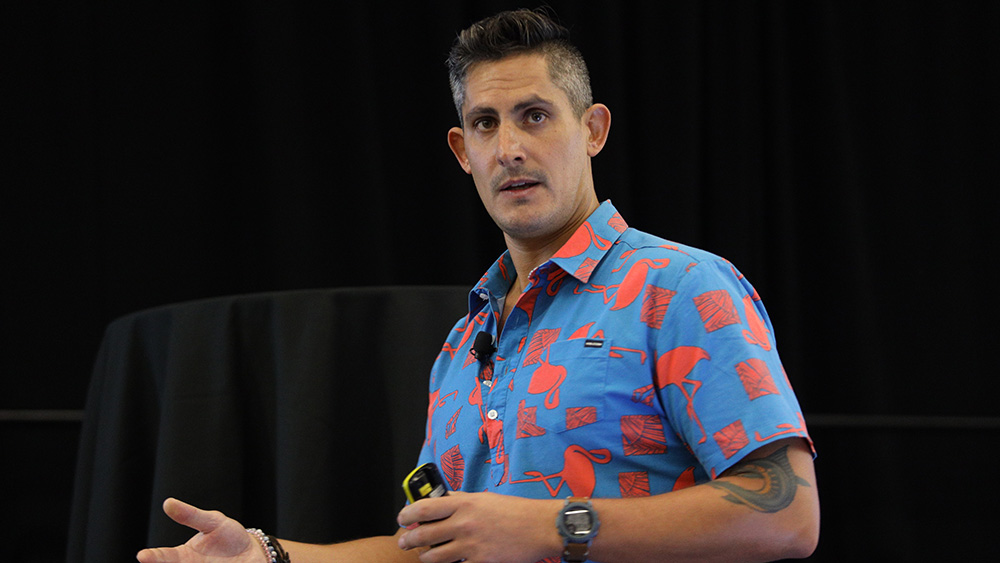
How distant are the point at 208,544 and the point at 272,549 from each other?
3.8 inches

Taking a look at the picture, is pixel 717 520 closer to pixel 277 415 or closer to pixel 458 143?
pixel 458 143

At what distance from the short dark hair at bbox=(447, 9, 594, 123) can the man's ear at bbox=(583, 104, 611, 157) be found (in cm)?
1

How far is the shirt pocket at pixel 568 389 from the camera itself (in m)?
1.08

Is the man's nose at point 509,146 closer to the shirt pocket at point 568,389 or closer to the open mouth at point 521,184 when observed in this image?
the open mouth at point 521,184

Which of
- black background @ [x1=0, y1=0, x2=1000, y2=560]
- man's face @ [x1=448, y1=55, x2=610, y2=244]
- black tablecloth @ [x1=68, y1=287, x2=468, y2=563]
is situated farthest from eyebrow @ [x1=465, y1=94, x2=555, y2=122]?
black background @ [x1=0, y1=0, x2=1000, y2=560]

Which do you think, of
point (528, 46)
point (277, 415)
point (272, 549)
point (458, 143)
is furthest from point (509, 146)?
point (277, 415)

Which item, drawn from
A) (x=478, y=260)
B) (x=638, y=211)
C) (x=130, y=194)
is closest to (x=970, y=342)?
(x=638, y=211)

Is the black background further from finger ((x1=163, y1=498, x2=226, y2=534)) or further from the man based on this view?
finger ((x1=163, y1=498, x2=226, y2=534))

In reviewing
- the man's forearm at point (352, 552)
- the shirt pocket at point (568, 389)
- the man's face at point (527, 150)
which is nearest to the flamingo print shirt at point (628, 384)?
the shirt pocket at point (568, 389)

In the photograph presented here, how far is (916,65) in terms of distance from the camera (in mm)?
2816

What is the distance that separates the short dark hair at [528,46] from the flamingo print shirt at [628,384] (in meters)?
0.30

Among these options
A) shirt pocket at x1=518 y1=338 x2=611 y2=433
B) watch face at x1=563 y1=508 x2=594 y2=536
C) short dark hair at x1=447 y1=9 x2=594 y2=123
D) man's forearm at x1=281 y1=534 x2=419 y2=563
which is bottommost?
man's forearm at x1=281 y1=534 x2=419 y2=563

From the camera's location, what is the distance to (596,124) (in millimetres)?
1448

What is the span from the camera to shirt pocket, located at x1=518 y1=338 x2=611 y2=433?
3.53ft
